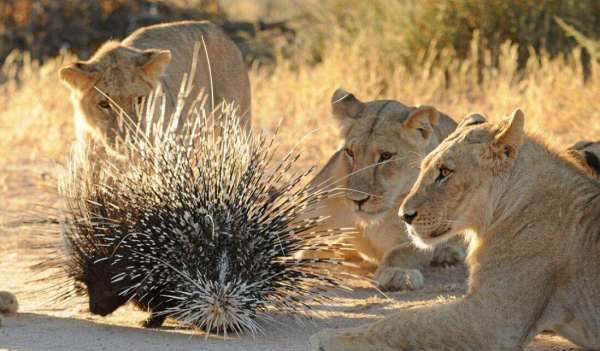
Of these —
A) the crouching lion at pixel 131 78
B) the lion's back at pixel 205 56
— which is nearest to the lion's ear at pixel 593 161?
the crouching lion at pixel 131 78

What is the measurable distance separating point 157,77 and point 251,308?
2.90 metres

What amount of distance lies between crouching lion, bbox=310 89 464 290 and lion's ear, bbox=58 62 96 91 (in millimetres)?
1800

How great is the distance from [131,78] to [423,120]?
215cm

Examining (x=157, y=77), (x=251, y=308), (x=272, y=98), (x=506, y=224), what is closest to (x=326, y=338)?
(x=251, y=308)

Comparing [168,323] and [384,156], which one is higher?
[384,156]

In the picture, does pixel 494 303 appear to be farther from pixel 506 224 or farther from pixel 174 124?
pixel 174 124

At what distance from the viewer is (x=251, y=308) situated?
564 cm

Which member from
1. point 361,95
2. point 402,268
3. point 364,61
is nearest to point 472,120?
point 402,268

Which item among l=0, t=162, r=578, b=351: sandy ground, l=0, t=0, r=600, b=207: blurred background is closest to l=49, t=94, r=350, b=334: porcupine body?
l=0, t=162, r=578, b=351: sandy ground

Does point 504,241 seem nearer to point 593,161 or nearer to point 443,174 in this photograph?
point 443,174

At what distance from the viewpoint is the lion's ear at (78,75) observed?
25.8 feet

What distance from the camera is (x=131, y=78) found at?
25.8ft

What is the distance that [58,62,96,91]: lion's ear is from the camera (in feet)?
25.8

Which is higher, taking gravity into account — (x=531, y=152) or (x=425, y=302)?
(x=531, y=152)
